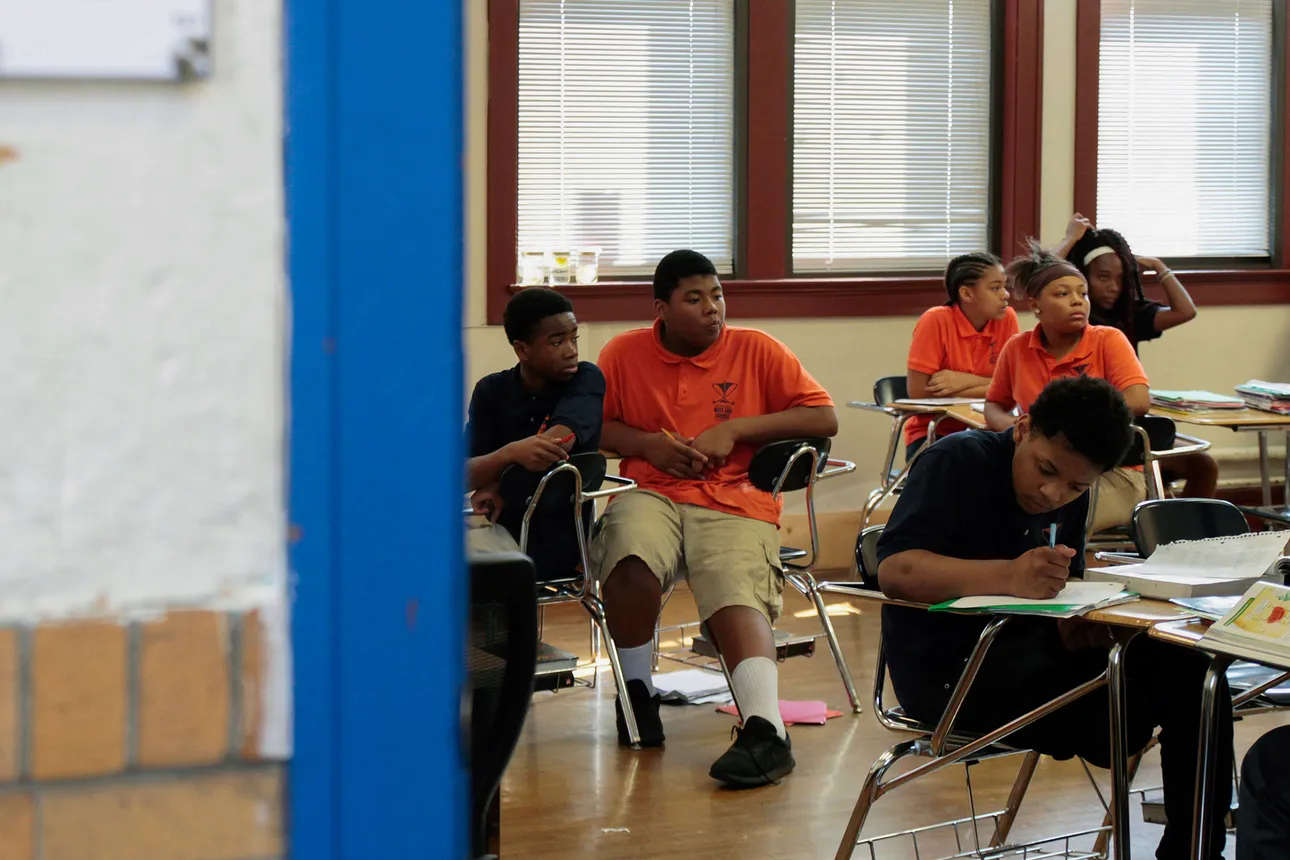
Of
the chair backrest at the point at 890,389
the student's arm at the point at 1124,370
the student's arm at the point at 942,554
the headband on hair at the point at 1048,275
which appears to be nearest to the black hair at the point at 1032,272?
the headband on hair at the point at 1048,275

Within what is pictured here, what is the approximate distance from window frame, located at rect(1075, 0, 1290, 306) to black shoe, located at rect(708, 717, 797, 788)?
383cm

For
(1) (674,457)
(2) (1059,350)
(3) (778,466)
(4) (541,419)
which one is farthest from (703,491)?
(2) (1059,350)

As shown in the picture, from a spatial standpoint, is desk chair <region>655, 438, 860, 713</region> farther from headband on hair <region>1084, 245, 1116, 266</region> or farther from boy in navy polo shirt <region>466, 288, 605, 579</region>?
headband on hair <region>1084, 245, 1116, 266</region>

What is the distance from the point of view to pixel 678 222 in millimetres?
6289

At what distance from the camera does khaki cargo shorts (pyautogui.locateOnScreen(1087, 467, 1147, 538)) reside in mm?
4488

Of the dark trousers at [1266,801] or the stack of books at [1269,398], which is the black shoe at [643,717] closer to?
the dark trousers at [1266,801]

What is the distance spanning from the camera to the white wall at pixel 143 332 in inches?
27.1

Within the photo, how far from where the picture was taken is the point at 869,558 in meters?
2.97

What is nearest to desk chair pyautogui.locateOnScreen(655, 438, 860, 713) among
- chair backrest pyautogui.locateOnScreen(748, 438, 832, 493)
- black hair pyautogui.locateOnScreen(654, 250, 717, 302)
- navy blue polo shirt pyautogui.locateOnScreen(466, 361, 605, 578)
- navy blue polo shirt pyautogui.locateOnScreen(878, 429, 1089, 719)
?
chair backrest pyautogui.locateOnScreen(748, 438, 832, 493)

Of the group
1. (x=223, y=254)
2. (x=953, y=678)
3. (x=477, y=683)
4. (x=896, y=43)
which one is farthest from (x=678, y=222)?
(x=223, y=254)

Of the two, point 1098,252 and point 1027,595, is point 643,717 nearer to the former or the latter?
point 1027,595

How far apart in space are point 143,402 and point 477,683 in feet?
2.54

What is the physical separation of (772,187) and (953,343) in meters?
1.12

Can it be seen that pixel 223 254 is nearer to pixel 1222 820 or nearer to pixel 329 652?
pixel 329 652
